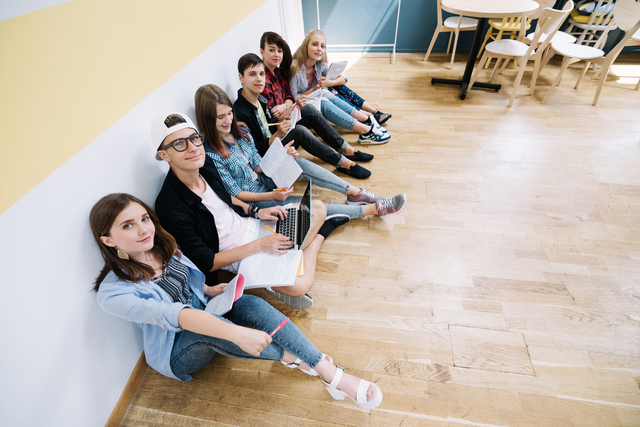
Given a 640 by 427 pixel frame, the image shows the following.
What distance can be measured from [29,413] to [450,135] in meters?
3.36

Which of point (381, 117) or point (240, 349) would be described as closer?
point (240, 349)

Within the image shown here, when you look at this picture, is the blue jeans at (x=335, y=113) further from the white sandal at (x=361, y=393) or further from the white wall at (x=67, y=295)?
the white sandal at (x=361, y=393)

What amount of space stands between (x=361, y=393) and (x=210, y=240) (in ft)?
3.34

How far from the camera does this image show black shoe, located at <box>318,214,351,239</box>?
2060mm

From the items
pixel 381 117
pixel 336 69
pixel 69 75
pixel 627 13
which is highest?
pixel 69 75

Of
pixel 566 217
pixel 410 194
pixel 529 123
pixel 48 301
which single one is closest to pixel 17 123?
pixel 48 301

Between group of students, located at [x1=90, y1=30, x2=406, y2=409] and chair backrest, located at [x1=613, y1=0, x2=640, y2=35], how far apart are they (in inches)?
126

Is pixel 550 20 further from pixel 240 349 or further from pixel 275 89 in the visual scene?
pixel 240 349

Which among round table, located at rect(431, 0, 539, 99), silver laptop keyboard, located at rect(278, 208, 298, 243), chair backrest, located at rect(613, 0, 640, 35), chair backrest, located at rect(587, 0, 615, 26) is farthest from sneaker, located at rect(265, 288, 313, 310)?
chair backrest, located at rect(587, 0, 615, 26)

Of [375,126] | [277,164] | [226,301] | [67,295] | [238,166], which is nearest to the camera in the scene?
[67,295]

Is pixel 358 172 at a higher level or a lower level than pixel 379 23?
lower

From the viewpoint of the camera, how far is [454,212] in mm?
2232

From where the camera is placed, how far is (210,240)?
1.56 m

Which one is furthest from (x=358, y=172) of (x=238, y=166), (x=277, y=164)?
(x=238, y=166)
